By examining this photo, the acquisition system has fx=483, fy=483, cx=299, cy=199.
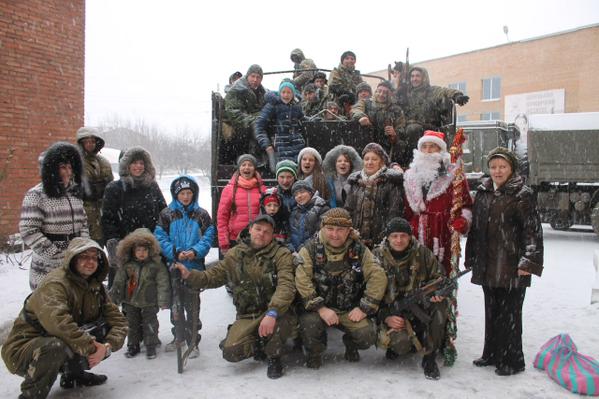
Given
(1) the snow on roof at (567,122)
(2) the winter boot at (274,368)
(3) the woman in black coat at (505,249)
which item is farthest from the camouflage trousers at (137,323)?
(1) the snow on roof at (567,122)

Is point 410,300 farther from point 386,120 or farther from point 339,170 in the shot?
point 386,120

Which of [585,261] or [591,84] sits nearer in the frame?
[585,261]

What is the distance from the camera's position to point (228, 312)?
210 inches

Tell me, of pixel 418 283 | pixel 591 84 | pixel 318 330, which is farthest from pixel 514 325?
pixel 591 84

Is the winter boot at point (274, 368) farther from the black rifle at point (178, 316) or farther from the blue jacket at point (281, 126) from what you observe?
the blue jacket at point (281, 126)

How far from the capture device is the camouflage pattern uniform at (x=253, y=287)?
12.3 ft

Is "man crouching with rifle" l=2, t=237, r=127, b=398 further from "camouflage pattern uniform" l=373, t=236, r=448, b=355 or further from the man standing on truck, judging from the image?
the man standing on truck

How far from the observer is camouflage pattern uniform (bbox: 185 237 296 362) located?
3756mm

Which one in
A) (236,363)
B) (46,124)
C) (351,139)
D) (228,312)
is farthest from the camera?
(46,124)

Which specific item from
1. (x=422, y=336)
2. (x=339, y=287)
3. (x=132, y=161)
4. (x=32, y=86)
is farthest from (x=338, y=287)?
(x=32, y=86)

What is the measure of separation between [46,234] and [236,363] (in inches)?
71.7

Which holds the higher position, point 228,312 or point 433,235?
point 433,235

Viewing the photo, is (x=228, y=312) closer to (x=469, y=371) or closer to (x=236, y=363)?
(x=236, y=363)

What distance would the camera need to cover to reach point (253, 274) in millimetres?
3943
